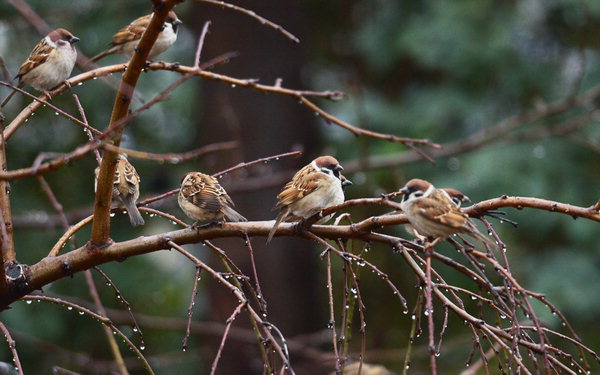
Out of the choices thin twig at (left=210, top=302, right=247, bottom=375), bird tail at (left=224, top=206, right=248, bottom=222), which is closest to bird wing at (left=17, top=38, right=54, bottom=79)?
bird tail at (left=224, top=206, right=248, bottom=222)

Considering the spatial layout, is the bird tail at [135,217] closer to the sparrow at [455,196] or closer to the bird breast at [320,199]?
the bird breast at [320,199]

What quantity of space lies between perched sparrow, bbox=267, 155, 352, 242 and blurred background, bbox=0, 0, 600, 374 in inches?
172

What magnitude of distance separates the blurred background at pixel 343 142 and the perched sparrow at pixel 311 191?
437cm

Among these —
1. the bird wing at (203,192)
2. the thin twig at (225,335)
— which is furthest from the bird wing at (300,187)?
the thin twig at (225,335)

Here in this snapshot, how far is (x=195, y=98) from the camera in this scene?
1092cm

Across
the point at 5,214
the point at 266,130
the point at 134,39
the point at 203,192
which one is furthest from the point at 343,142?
the point at 5,214

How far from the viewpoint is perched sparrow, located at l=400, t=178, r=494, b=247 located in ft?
10.6

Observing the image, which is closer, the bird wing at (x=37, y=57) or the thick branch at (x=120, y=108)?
the thick branch at (x=120, y=108)

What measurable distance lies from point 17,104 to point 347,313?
7.38 meters

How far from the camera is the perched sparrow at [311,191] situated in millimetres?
3775

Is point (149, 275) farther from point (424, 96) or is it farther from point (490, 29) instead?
point (490, 29)

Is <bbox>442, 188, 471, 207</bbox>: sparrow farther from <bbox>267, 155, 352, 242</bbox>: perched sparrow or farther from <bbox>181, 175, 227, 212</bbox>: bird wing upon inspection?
<bbox>181, 175, 227, 212</bbox>: bird wing

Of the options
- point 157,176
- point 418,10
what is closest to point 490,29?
point 418,10

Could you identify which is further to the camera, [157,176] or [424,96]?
[157,176]
